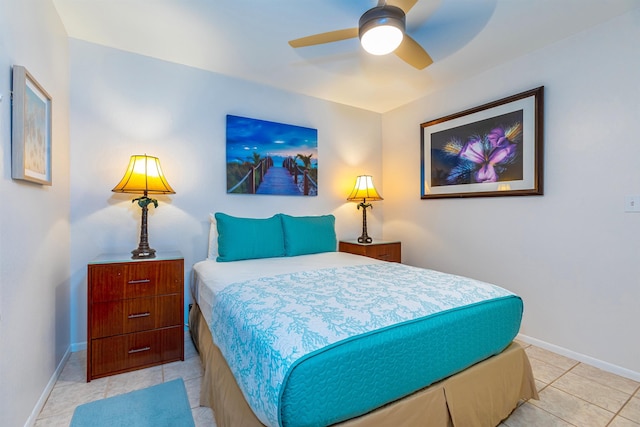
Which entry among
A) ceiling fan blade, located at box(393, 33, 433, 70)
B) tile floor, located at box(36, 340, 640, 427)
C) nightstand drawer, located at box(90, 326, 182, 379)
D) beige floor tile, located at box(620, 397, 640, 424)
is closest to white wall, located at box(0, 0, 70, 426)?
tile floor, located at box(36, 340, 640, 427)

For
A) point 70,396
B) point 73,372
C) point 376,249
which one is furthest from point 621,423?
point 73,372

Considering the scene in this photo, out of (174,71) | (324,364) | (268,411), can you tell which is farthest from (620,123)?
(174,71)

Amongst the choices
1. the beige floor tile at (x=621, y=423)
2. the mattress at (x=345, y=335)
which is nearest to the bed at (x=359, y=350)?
the mattress at (x=345, y=335)

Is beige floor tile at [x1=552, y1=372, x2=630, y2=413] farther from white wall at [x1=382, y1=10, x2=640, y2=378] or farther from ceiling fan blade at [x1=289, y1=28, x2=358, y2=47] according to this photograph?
ceiling fan blade at [x1=289, y1=28, x2=358, y2=47]

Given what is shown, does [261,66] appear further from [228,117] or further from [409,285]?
[409,285]

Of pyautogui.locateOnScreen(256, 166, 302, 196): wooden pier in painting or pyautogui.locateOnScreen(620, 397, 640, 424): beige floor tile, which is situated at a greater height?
pyautogui.locateOnScreen(256, 166, 302, 196): wooden pier in painting

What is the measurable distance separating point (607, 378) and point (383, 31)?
2671 mm

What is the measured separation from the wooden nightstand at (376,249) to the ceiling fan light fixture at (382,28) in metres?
1.98

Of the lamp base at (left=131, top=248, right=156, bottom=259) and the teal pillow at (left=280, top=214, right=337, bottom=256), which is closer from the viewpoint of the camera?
the lamp base at (left=131, top=248, right=156, bottom=259)

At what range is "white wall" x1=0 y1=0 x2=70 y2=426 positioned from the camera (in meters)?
1.25

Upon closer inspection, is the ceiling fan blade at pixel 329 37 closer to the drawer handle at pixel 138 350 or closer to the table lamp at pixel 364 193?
the table lamp at pixel 364 193

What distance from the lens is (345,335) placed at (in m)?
1.04

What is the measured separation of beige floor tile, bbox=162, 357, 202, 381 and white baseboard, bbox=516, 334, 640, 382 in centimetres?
269

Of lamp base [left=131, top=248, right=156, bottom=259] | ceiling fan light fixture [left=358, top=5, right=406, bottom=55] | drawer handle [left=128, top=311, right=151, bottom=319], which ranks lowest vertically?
drawer handle [left=128, top=311, right=151, bottom=319]
